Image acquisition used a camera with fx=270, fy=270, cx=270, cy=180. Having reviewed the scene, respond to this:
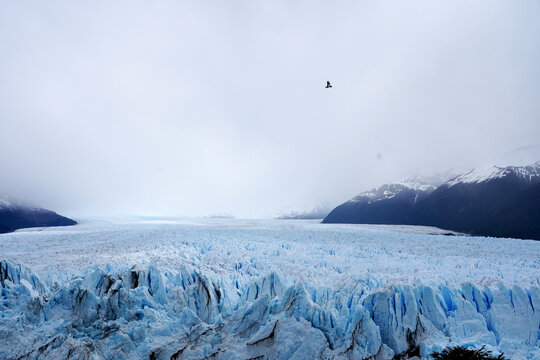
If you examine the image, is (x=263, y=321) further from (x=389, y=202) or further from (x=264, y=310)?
(x=389, y=202)

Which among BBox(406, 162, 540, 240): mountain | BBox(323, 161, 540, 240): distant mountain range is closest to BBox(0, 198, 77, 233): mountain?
BBox(323, 161, 540, 240): distant mountain range

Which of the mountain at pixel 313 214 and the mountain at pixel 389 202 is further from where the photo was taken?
the mountain at pixel 313 214

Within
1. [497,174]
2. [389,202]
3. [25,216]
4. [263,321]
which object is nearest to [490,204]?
[497,174]

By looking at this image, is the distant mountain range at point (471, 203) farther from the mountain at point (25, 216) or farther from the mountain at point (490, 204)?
the mountain at point (25, 216)

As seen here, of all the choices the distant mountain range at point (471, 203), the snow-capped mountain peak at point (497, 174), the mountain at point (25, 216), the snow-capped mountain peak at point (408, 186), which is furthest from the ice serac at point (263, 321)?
the snow-capped mountain peak at point (408, 186)

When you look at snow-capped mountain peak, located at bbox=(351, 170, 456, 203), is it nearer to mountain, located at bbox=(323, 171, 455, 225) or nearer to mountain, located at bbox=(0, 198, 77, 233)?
mountain, located at bbox=(323, 171, 455, 225)

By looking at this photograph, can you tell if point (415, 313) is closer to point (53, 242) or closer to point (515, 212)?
point (53, 242)
